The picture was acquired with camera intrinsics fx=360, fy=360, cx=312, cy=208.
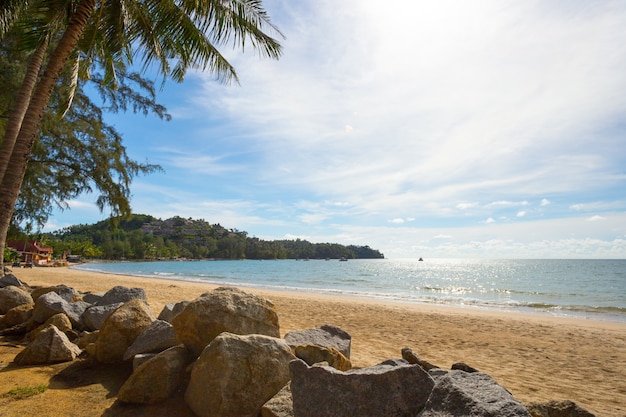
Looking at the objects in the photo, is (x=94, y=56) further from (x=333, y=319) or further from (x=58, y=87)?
(x=333, y=319)

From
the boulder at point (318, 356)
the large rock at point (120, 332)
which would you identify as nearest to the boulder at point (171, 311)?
the large rock at point (120, 332)

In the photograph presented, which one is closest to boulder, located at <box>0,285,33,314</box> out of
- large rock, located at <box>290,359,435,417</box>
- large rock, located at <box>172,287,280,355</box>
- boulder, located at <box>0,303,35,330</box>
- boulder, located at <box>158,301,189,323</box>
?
boulder, located at <box>0,303,35,330</box>

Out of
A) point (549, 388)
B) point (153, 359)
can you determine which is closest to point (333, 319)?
point (549, 388)

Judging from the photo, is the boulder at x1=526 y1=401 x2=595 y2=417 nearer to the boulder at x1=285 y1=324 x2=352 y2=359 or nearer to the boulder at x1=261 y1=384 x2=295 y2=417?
the boulder at x1=261 y1=384 x2=295 y2=417

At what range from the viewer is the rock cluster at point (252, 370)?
2242 mm

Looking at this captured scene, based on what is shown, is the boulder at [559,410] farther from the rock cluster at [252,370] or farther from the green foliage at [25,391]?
the green foliage at [25,391]

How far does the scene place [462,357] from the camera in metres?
7.45

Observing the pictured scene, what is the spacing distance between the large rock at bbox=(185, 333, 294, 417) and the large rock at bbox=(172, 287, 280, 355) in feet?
1.80

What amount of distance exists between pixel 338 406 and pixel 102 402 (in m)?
2.41

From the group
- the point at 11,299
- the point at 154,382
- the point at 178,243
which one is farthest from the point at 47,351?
the point at 178,243

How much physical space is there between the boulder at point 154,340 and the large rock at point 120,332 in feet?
0.52

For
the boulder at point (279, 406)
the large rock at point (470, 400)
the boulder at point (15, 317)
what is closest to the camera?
the large rock at point (470, 400)

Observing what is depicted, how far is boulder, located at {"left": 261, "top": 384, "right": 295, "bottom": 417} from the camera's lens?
2.60 metres

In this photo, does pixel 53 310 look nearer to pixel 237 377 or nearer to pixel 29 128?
pixel 29 128
